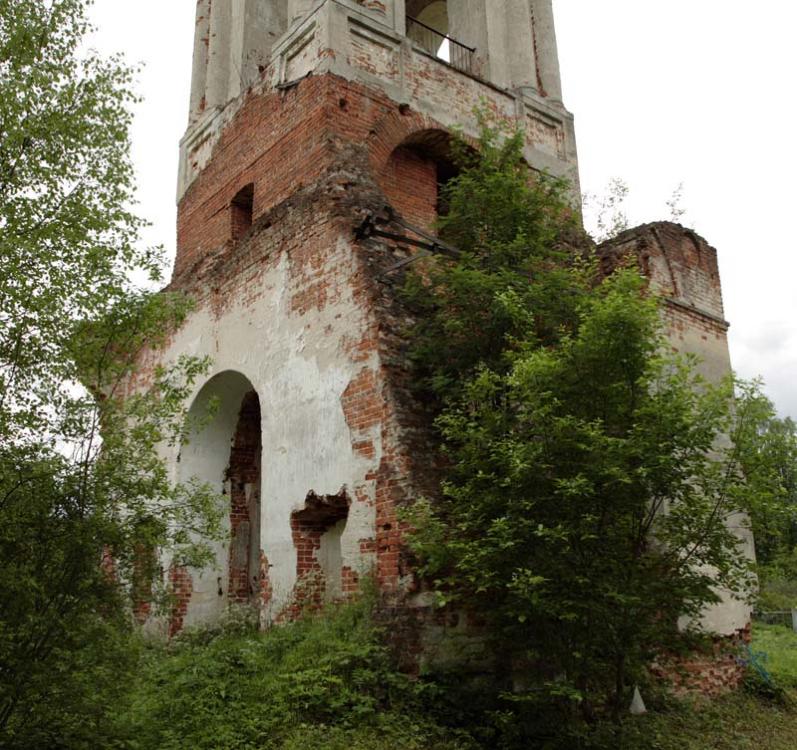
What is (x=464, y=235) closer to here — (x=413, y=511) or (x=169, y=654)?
(x=413, y=511)

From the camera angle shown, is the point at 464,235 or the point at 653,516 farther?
the point at 464,235

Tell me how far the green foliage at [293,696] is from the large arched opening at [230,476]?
3.14 m

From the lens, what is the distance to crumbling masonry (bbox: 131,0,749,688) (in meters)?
7.68

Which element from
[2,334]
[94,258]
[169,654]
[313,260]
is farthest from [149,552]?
[313,260]

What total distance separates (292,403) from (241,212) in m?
4.07

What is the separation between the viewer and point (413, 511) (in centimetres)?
657

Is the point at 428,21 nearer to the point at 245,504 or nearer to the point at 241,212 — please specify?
the point at 241,212

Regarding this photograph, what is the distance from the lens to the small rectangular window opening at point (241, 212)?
11266 mm

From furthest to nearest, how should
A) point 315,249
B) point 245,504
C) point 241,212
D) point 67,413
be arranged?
1. point 241,212
2. point 245,504
3. point 315,249
4. point 67,413

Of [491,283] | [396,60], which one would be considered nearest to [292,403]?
[491,283]

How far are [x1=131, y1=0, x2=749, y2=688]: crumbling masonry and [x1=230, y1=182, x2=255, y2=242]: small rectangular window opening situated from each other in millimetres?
29

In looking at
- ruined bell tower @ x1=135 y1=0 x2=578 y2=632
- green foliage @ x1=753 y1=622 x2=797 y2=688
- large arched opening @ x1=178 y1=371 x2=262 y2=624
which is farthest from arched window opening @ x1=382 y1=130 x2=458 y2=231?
green foliage @ x1=753 y1=622 x2=797 y2=688

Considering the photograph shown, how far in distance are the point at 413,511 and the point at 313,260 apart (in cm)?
337

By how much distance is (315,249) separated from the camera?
28.6 feet
